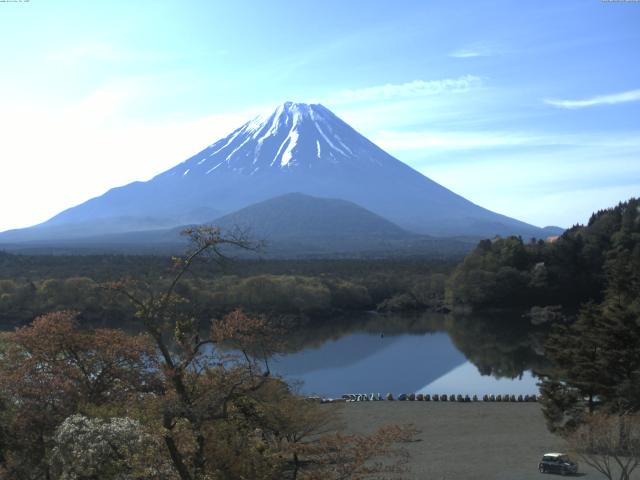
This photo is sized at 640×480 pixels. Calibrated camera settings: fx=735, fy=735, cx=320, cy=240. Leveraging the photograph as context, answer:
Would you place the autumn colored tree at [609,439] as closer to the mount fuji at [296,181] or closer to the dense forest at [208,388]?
the dense forest at [208,388]

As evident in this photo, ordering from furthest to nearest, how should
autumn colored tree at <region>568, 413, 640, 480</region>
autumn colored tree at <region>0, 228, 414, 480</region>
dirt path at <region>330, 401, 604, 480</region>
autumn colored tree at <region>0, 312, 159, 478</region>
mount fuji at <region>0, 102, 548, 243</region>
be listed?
mount fuji at <region>0, 102, 548, 243</region> → dirt path at <region>330, 401, 604, 480</region> → autumn colored tree at <region>568, 413, 640, 480</region> → autumn colored tree at <region>0, 312, 159, 478</region> → autumn colored tree at <region>0, 228, 414, 480</region>

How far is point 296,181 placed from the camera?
168 metres

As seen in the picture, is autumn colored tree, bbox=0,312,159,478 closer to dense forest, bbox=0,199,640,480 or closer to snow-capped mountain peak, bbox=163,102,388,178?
dense forest, bbox=0,199,640,480

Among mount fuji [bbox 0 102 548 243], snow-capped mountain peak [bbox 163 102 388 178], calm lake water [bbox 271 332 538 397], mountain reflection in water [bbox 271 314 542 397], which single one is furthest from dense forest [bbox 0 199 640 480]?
snow-capped mountain peak [bbox 163 102 388 178]

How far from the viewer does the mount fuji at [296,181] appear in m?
161

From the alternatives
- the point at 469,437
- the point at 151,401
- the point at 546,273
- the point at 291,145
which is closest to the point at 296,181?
the point at 291,145

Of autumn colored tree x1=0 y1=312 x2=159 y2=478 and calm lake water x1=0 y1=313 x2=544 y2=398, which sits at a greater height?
autumn colored tree x1=0 y1=312 x2=159 y2=478

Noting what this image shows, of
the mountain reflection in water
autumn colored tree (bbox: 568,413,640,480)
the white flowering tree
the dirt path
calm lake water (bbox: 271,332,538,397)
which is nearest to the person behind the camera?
the white flowering tree

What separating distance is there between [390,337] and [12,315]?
66.6ft

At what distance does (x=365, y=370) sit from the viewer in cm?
2781

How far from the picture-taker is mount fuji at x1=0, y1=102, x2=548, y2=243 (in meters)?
161

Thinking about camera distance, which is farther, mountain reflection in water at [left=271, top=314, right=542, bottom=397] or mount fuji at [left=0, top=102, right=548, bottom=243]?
mount fuji at [left=0, top=102, right=548, bottom=243]

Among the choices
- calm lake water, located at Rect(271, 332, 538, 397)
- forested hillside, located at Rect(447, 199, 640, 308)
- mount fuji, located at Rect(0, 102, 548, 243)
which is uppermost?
mount fuji, located at Rect(0, 102, 548, 243)

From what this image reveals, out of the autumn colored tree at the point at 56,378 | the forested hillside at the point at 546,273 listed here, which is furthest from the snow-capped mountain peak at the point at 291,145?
the autumn colored tree at the point at 56,378
